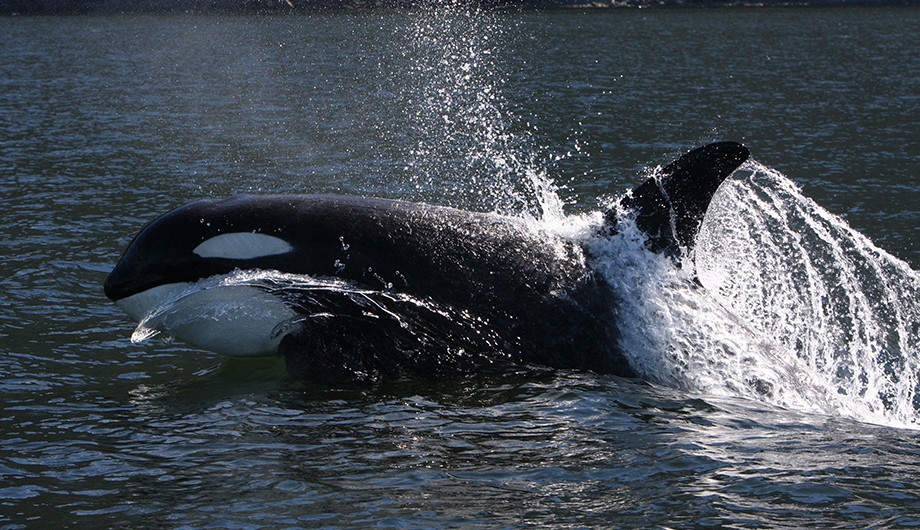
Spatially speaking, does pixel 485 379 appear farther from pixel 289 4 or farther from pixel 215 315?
pixel 289 4

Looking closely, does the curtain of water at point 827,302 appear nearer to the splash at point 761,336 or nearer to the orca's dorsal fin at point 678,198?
the splash at point 761,336

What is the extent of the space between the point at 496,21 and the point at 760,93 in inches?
1437

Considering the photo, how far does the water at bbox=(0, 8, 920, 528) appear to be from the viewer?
651 cm

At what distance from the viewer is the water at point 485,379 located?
6.51 meters

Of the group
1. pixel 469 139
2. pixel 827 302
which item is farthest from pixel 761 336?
pixel 469 139

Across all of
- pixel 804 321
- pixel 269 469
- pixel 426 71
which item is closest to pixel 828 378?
pixel 804 321

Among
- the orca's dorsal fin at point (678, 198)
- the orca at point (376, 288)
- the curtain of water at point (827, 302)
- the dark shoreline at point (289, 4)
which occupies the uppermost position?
the dark shoreline at point (289, 4)

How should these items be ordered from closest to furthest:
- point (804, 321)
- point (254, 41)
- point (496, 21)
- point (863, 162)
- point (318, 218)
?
1. point (318, 218)
2. point (804, 321)
3. point (863, 162)
4. point (254, 41)
5. point (496, 21)

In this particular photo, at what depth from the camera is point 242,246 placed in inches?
354

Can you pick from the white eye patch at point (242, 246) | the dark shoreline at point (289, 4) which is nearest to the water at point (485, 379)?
the white eye patch at point (242, 246)

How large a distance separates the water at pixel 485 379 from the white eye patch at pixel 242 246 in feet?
4.09

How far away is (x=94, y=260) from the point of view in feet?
43.3

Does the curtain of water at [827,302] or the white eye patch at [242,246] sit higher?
the white eye patch at [242,246]

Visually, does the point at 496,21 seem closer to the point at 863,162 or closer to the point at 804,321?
the point at 863,162
